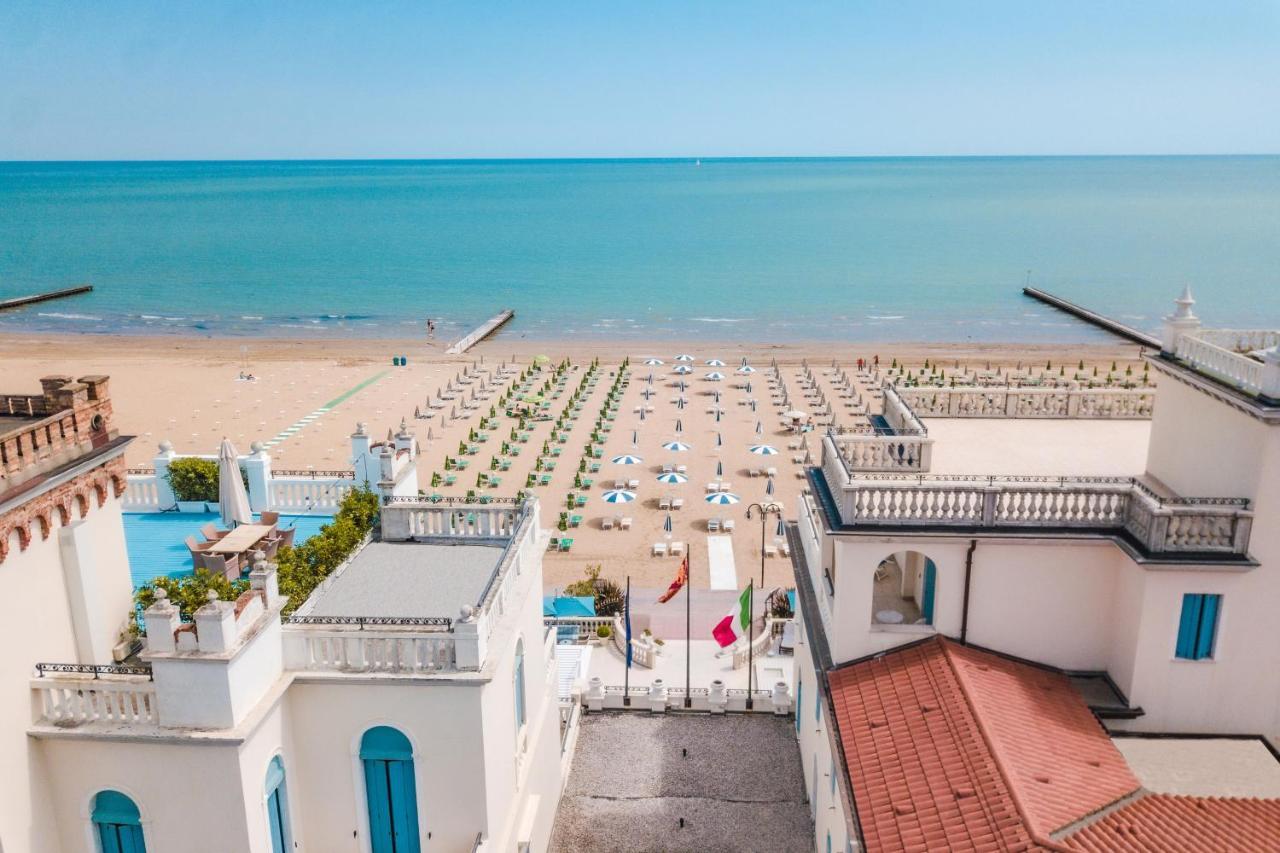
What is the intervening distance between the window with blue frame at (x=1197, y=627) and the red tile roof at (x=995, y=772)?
1876 mm

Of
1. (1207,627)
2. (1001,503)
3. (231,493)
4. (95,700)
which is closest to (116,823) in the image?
(95,700)

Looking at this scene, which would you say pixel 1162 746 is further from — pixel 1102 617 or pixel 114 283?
pixel 114 283

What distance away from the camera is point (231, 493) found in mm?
22359

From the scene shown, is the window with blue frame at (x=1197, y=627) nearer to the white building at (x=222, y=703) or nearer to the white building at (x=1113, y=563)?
the white building at (x=1113, y=563)

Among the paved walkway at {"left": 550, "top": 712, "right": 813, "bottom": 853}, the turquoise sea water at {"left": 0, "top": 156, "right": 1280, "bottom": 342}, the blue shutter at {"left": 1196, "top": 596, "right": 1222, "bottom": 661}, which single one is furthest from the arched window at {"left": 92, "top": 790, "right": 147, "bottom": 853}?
the turquoise sea water at {"left": 0, "top": 156, "right": 1280, "bottom": 342}

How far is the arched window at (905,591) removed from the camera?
1639cm

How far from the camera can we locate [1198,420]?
50.9ft

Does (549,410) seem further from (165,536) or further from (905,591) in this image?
(905,591)

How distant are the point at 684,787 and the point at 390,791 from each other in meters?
8.78

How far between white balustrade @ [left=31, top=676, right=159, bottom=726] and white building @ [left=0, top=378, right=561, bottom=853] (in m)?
0.02

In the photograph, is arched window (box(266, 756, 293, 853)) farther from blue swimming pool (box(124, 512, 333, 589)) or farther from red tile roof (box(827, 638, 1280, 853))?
blue swimming pool (box(124, 512, 333, 589))

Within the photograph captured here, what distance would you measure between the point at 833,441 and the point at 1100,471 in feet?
17.5

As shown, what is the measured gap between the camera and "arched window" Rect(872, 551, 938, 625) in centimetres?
1639


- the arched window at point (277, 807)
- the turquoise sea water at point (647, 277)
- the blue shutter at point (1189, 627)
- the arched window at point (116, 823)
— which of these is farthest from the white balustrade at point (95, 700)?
the turquoise sea water at point (647, 277)
